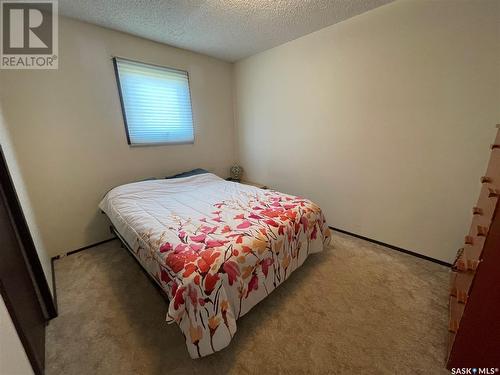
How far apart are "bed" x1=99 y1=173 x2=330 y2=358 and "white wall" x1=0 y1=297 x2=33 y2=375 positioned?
1.88 feet

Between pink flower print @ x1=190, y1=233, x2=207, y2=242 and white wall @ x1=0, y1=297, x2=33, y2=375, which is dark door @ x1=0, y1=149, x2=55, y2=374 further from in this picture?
pink flower print @ x1=190, y1=233, x2=207, y2=242

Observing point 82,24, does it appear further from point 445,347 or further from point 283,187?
point 445,347

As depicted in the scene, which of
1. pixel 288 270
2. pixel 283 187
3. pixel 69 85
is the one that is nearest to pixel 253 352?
pixel 288 270

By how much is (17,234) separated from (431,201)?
327 cm

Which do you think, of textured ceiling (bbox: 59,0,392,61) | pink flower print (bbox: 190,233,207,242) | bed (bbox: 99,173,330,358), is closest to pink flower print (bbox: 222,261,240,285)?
bed (bbox: 99,173,330,358)

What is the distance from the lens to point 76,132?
217 centimetres

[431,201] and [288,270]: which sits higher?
[431,201]

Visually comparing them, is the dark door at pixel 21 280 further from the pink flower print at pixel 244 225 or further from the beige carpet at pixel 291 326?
the pink flower print at pixel 244 225

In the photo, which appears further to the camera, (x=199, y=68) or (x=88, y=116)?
(x=199, y=68)

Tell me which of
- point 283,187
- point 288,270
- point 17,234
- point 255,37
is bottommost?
point 288,270

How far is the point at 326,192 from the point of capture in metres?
2.66

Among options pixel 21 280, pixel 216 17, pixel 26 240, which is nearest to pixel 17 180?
pixel 26 240

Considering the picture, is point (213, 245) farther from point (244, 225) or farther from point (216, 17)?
point (216, 17)

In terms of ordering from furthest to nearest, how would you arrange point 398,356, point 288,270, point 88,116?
point 88,116 < point 288,270 < point 398,356
